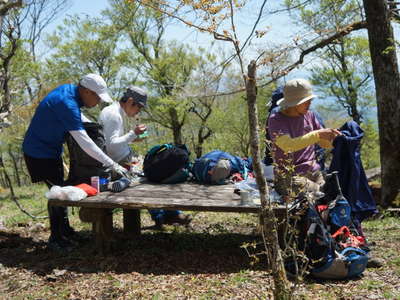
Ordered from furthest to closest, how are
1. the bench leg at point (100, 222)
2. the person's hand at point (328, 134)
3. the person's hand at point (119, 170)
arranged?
the person's hand at point (119, 170) < the bench leg at point (100, 222) < the person's hand at point (328, 134)

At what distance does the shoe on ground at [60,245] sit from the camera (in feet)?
14.2

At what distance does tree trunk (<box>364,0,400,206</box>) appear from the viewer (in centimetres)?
553

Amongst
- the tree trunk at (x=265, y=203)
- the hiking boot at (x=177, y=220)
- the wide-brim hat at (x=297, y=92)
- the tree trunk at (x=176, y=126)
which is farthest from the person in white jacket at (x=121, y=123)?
the tree trunk at (x=176, y=126)

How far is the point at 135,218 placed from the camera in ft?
16.3

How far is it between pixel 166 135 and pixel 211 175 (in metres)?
20.2

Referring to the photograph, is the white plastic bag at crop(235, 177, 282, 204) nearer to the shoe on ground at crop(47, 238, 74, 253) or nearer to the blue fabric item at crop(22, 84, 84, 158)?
the blue fabric item at crop(22, 84, 84, 158)

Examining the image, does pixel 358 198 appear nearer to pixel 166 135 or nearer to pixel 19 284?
pixel 19 284

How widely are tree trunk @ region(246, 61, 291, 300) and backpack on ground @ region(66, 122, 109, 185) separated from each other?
2.31 meters

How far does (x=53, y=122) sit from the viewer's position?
161 inches

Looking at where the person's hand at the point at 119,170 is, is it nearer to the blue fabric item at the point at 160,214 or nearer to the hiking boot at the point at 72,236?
the hiking boot at the point at 72,236

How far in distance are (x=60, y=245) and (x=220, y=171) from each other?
1930mm

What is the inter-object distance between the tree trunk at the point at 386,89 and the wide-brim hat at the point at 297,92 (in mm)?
2468

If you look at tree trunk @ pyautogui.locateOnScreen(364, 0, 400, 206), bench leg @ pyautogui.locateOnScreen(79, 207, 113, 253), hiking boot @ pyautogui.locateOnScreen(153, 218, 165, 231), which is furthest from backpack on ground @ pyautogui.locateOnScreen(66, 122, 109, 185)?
tree trunk @ pyautogui.locateOnScreen(364, 0, 400, 206)

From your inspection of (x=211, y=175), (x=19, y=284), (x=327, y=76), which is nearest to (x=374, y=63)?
(x=211, y=175)
